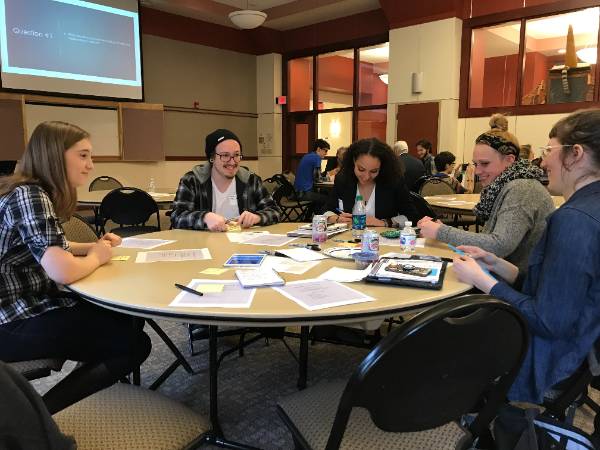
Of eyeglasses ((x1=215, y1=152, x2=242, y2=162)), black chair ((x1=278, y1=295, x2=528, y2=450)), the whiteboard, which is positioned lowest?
black chair ((x1=278, y1=295, x2=528, y2=450))

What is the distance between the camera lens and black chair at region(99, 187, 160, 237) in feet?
13.2

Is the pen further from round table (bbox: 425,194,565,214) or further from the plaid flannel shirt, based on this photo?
round table (bbox: 425,194,565,214)

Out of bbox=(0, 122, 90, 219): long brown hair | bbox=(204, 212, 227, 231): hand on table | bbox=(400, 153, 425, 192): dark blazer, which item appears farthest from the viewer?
bbox=(400, 153, 425, 192): dark blazer

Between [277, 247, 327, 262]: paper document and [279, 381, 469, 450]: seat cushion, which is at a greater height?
[277, 247, 327, 262]: paper document

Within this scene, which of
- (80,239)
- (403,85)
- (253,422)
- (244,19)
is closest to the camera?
(253,422)

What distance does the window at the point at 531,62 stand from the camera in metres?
6.50

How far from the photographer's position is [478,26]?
719cm

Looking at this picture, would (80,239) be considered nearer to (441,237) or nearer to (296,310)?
(296,310)

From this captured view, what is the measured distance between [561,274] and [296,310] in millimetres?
707

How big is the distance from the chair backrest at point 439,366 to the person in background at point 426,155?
20.5ft

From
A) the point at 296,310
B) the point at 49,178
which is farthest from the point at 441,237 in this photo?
the point at 49,178

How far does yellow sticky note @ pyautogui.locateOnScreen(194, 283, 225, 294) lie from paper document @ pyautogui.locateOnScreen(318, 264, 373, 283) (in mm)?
350

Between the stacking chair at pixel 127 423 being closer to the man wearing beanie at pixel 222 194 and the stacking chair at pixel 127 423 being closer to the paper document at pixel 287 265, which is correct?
the paper document at pixel 287 265

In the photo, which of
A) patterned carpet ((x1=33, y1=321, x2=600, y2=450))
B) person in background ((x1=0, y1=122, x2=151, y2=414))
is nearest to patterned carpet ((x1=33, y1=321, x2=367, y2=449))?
patterned carpet ((x1=33, y1=321, x2=600, y2=450))
